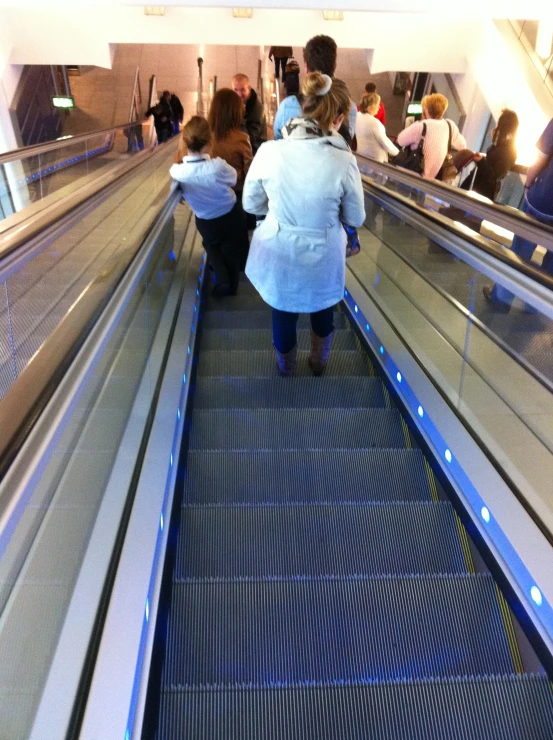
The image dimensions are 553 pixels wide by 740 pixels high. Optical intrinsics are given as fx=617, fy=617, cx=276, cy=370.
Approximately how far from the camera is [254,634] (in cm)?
195

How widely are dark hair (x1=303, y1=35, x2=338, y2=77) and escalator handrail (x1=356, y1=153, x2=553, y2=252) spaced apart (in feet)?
2.56

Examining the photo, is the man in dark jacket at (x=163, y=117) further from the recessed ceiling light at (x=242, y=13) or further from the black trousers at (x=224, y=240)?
the black trousers at (x=224, y=240)

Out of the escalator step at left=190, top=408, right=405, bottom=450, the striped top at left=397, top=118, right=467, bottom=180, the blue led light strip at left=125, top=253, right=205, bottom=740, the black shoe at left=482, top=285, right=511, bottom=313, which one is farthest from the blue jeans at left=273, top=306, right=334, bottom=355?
the striped top at left=397, top=118, right=467, bottom=180

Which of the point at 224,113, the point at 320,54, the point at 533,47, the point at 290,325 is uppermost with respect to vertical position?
the point at 533,47

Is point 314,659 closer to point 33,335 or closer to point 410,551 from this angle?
point 410,551

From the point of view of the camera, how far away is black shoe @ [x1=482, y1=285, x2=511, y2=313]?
2259 mm

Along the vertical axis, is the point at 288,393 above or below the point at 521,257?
below

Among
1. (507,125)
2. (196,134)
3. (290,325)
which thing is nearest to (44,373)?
(290,325)

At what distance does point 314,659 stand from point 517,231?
1595mm

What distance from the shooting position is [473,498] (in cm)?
230

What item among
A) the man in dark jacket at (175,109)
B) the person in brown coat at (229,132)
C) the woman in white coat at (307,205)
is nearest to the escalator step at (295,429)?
the woman in white coat at (307,205)

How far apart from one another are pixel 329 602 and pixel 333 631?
107 mm

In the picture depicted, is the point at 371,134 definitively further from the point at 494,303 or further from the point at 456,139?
the point at 494,303

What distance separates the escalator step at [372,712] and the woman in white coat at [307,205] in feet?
5.90
